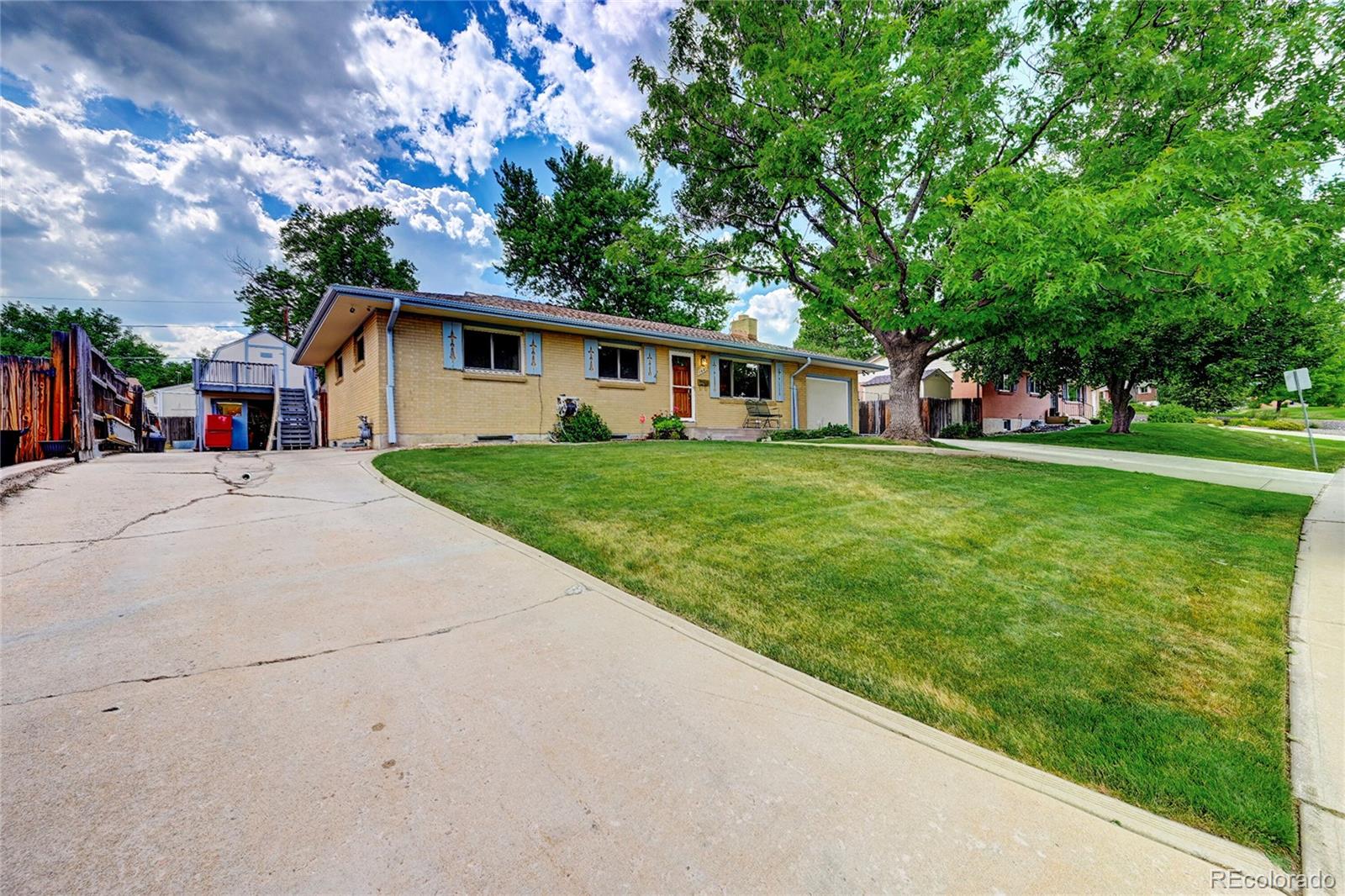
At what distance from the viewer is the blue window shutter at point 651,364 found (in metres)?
13.1

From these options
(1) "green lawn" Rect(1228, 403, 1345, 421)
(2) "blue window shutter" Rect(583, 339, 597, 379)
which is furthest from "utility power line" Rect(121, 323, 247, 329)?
(1) "green lawn" Rect(1228, 403, 1345, 421)

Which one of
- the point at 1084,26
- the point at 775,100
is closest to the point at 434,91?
the point at 775,100

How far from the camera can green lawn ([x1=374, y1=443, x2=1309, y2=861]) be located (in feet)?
5.40

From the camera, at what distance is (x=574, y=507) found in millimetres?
4410

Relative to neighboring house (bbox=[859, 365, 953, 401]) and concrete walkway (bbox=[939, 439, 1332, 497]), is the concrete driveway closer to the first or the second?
concrete walkway (bbox=[939, 439, 1332, 497])

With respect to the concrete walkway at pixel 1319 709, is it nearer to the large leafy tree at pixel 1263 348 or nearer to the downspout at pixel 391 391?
the downspout at pixel 391 391

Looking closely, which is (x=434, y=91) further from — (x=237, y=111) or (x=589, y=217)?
(x=589, y=217)

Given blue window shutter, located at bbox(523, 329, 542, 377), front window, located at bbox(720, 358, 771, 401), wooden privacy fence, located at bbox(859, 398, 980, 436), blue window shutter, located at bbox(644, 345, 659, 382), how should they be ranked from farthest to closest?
1. wooden privacy fence, located at bbox(859, 398, 980, 436)
2. front window, located at bbox(720, 358, 771, 401)
3. blue window shutter, located at bbox(644, 345, 659, 382)
4. blue window shutter, located at bbox(523, 329, 542, 377)

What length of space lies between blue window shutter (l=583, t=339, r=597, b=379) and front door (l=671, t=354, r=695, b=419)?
255 cm

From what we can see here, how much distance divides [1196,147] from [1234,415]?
3311cm

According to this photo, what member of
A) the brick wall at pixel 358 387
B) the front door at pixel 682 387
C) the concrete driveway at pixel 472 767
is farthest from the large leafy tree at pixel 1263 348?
the brick wall at pixel 358 387

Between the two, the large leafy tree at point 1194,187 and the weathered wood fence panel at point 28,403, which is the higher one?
the large leafy tree at point 1194,187

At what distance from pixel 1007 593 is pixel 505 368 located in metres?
10.5

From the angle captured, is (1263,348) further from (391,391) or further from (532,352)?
(391,391)
